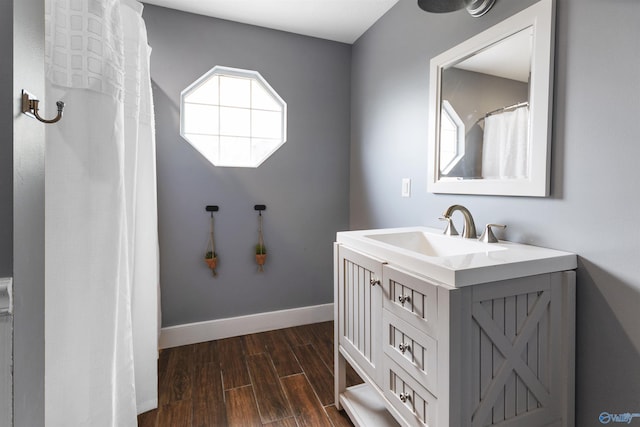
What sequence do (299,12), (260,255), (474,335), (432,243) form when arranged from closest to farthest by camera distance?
1. (474,335)
2. (432,243)
3. (299,12)
4. (260,255)

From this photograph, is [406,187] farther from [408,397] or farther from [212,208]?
[212,208]

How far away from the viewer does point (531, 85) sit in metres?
1.14

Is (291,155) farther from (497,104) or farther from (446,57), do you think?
(497,104)

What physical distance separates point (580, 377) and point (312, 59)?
2.40 metres

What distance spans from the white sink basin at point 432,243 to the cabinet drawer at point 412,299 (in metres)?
0.30

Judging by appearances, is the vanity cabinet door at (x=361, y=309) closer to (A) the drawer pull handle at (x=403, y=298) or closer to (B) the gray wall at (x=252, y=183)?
(A) the drawer pull handle at (x=403, y=298)

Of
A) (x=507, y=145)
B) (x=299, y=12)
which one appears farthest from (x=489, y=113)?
(x=299, y=12)

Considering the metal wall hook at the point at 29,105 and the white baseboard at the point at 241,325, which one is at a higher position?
the metal wall hook at the point at 29,105

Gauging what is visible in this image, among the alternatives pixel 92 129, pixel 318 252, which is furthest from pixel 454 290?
pixel 318 252

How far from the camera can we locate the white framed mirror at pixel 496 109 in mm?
1108

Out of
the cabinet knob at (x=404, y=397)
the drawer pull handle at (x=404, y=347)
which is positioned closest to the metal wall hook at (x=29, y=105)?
the drawer pull handle at (x=404, y=347)

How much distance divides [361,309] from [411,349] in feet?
1.10

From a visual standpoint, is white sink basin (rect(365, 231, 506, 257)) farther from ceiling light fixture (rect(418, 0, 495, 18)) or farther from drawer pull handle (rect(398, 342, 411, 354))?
ceiling light fixture (rect(418, 0, 495, 18))

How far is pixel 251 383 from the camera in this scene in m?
1.71
